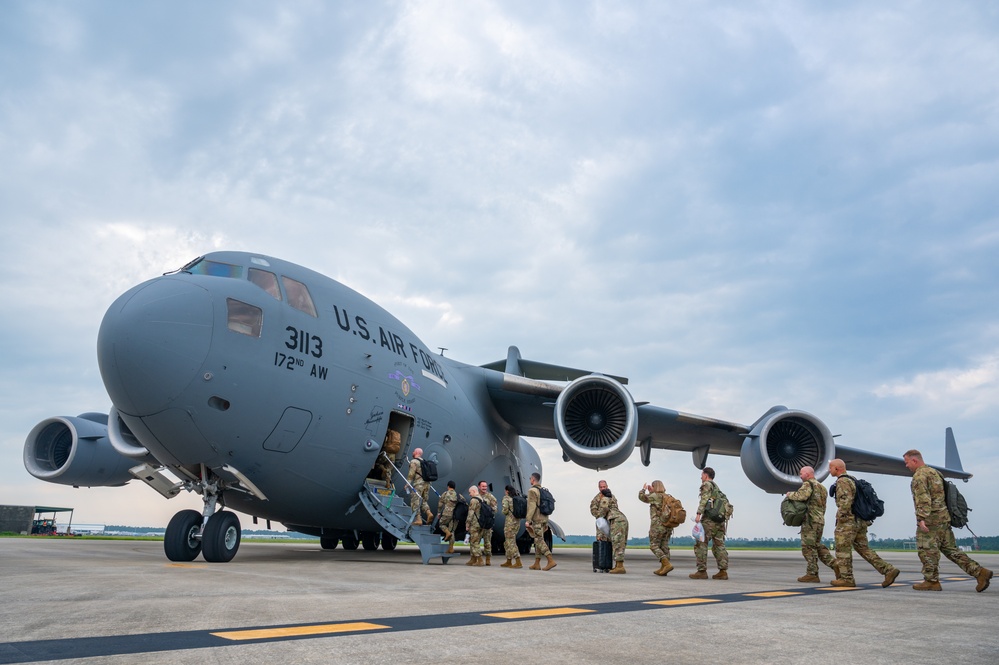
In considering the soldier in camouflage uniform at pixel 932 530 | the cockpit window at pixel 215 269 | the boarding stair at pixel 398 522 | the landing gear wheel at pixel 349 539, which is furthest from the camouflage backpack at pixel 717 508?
the landing gear wheel at pixel 349 539

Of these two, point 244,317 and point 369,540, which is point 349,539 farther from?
point 244,317

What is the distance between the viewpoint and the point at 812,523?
8.66m

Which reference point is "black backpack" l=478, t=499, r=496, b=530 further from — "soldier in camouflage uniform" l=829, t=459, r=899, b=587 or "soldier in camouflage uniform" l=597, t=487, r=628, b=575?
"soldier in camouflage uniform" l=829, t=459, r=899, b=587

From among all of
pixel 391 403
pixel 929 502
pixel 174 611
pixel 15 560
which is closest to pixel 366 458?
pixel 391 403

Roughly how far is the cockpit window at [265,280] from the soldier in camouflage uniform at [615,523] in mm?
5633

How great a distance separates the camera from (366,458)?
10914 mm

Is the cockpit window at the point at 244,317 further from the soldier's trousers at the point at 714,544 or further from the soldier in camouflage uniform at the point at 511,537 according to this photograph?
the soldier's trousers at the point at 714,544

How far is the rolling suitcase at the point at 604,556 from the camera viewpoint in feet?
33.5

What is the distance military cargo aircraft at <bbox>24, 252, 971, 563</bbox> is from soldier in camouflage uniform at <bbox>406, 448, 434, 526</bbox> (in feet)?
0.73

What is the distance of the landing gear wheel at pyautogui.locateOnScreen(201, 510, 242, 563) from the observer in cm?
890

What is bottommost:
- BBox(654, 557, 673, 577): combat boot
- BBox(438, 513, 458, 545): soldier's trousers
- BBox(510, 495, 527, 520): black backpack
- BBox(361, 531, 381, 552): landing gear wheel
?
BBox(361, 531, 381, 552): landing gear wheel

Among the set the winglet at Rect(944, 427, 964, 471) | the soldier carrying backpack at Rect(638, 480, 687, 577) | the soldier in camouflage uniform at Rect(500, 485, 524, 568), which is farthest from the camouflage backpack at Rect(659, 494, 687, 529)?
the winglet at Rect(944, 427, 964, 471)

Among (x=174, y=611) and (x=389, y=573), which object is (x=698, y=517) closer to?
(x=389, y=573)

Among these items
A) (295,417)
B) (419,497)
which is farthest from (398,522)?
(295,417)
